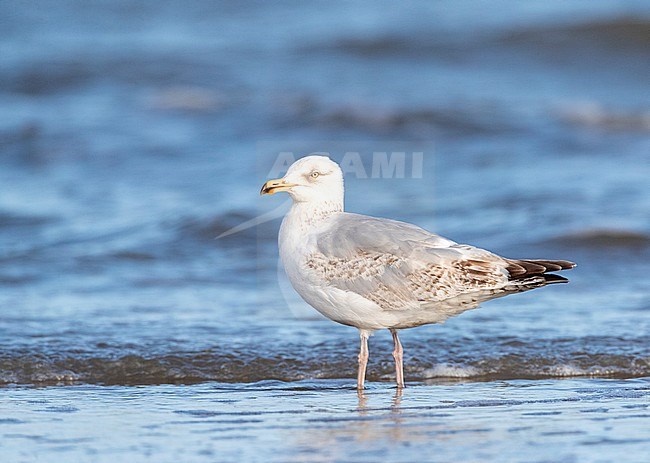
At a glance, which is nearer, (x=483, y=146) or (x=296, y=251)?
(x=296, y=251)

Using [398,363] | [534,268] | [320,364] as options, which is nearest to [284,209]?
[320,364]

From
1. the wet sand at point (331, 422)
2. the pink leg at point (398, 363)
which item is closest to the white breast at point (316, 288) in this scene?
the pink leg at point (398, 363)

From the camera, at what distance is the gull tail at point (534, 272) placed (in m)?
4.73

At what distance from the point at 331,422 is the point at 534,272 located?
1.12 m

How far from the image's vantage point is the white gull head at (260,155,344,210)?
527cm

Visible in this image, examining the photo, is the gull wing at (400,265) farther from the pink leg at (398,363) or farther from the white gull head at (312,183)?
the pink leg at (398,363)

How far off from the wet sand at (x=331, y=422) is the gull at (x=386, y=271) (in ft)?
1.30

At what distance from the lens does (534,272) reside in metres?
4.74

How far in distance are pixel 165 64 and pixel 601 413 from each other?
12.1 meters

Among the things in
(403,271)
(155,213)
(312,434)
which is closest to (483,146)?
(155,213)

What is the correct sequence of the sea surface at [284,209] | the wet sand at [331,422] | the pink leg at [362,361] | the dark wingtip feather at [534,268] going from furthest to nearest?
1. the pink leg at [362,361]
2. the dark wingtip feather at [534,268]
3. the sea surface at [284,209]
4. the wet sand at [331,422]

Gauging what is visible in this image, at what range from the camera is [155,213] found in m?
9.73

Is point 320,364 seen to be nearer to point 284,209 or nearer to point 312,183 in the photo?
point 312,183

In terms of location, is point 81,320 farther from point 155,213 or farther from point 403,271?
A: point 155,213
